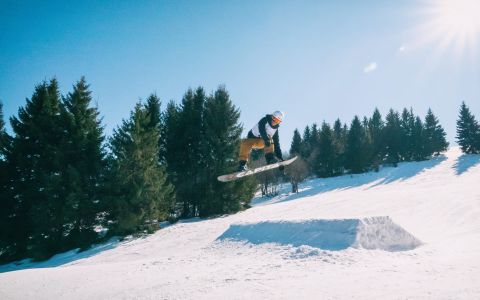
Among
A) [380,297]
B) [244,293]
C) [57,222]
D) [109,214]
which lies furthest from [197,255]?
[57,222]

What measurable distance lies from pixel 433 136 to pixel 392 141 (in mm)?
8624

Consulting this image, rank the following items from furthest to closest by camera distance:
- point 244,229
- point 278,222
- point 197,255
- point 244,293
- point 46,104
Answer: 1. point 46,104
2. point 244,229
3. point 278,222
4. point 197,255
5. point 244,293

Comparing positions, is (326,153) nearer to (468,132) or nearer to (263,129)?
(468,132)

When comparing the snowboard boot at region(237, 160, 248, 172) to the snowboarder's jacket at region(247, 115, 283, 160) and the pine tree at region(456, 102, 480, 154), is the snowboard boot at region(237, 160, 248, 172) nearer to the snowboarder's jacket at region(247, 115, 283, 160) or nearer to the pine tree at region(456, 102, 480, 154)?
the snowboarder's jacket at region(247, 115, 283, 160)

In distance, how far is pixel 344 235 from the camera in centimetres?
972

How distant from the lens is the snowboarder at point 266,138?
9453mm

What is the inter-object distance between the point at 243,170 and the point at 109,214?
12503 millimetres

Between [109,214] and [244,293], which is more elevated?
[109,214]

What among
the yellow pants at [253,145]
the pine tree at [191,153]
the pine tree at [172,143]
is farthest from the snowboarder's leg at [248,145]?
the pine tree at [172,143]

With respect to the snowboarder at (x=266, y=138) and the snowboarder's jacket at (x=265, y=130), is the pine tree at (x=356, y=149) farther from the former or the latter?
the snowboarder's jacket at (x=265, y=130)

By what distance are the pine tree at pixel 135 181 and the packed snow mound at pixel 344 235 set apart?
920 cm

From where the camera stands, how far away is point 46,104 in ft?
65.6

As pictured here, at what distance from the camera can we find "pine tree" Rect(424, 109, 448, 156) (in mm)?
55547

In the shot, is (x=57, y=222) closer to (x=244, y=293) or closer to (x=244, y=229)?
(x=244, y=229)
